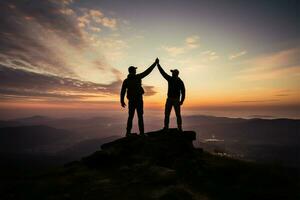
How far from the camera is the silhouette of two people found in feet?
49.1

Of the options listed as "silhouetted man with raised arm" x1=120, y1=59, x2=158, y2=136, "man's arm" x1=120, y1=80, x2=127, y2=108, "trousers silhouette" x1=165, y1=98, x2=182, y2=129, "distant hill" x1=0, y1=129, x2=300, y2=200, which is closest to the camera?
"distant hill" x1=0, y1=129, x2=300, y2=200

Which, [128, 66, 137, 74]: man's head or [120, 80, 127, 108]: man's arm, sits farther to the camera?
[120, 80, 127, 108]: man's arm

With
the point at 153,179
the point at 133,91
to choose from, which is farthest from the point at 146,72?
the point at 153,179

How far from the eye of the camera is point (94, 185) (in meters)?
9.41

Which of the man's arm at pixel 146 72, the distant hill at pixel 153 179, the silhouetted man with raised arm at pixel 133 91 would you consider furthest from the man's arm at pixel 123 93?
the distant hill at pixel 153 179

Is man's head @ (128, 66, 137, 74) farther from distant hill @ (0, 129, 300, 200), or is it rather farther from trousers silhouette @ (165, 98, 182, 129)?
distant hill @ (0, 129, 300, 200)

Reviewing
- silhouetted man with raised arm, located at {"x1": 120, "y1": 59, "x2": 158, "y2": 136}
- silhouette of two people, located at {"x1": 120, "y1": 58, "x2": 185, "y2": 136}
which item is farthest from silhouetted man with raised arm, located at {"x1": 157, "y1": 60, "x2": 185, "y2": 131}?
silhouetted man with raised arm, located at {"x1": 120, "y1": 59, "x2": 158, "y2": 136}

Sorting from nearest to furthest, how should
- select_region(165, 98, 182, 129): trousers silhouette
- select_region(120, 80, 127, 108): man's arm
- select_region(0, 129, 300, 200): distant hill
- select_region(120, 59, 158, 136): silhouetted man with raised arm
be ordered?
select_region(0, 129, 300, 200): distant hill
select_region(120, 59, 158, 136): silhouetted man with raised arm
select_region(120, 80, 127, 108): man's arm
select_region(165, 98, 182, 129): trousers silhouette

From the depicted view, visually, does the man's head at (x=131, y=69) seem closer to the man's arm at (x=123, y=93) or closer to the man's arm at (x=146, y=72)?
the man's arm at (x=146, y=72)

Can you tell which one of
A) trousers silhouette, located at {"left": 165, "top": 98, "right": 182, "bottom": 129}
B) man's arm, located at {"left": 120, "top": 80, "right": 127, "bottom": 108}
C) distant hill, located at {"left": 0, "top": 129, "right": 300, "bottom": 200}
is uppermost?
man's arm, located at {"left": 120, "top": 80, "right": 127, "bottom": 108}

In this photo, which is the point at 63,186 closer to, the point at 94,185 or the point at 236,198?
the point at 94,185

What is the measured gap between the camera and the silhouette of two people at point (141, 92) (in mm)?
14977

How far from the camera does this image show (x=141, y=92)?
15125mm

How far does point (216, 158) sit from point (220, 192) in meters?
4.95
